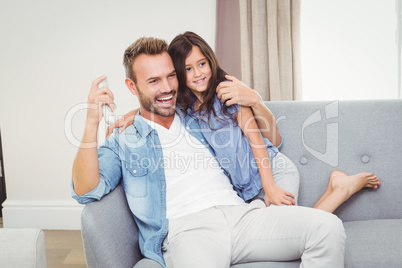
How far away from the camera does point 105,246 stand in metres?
1.22

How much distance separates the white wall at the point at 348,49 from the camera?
2.49m

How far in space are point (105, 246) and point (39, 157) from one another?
5.51ft

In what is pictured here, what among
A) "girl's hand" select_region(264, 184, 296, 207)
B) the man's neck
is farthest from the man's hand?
"girl's hand" select_region(264, 184, 296, 207)

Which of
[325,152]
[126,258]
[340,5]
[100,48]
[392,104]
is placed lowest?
[126,258]

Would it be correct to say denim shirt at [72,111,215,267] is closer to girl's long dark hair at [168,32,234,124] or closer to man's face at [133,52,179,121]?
man's face at [133,52,179,121]

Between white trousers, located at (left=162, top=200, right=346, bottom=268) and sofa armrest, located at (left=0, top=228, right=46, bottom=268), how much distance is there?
44 centimetres

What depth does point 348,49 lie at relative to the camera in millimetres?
2523

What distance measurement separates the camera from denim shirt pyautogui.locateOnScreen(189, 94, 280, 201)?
63.9 inches

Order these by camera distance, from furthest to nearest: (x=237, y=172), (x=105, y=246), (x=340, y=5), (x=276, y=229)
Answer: (x=340, y=5)
(x=237, y=172)
(x=276, y=229)
(x=105, y=246)

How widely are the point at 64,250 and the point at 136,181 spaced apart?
115 cm

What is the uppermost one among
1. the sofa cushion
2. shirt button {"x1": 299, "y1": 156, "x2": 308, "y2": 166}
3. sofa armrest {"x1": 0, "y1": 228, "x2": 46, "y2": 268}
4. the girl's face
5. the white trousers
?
the girl's face

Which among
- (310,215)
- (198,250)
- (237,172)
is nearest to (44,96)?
(237,172)

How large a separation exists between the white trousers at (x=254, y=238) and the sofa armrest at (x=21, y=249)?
44 cm

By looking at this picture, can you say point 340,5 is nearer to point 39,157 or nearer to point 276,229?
point 276,229
